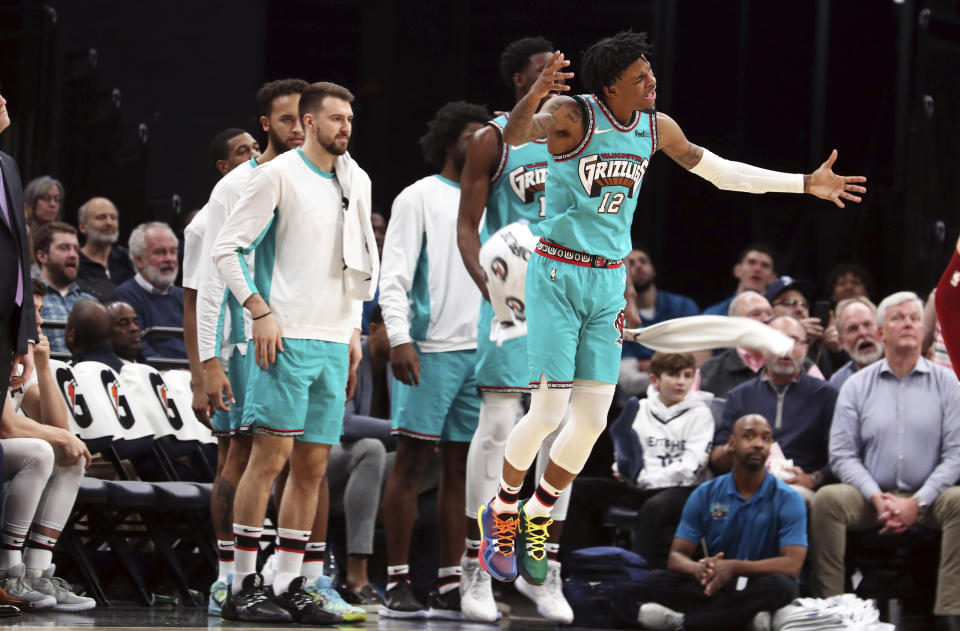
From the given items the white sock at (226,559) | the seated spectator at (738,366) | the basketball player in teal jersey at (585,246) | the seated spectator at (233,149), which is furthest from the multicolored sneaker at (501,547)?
the seated spectator at (738,366)

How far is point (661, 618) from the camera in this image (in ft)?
19.5

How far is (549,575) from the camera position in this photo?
18.0ft

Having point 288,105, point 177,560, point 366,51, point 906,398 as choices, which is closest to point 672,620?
point 906,398

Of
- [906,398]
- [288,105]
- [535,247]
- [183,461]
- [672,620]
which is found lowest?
[672,620]

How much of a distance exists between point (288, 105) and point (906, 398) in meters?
3.37

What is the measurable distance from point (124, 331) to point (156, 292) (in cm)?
76

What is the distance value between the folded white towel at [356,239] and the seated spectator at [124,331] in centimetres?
229

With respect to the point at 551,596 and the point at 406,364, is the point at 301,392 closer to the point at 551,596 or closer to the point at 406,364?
the point at 406,364

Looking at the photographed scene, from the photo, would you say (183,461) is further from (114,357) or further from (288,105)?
(288,105)

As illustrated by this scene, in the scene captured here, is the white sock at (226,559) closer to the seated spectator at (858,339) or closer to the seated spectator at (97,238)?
the seated spectator at (97,238)

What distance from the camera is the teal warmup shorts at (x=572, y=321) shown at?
4523mm

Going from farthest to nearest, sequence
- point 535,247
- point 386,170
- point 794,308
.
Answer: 1. point 386,170
2. point 794,308
3. point 535,247

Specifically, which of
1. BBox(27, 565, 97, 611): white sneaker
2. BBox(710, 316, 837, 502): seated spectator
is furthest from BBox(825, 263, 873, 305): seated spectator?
BBox(27, 565, 97, 611): white sneaker

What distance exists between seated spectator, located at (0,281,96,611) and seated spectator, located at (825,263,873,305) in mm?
4923
